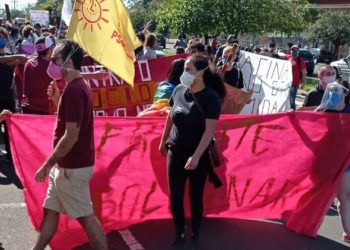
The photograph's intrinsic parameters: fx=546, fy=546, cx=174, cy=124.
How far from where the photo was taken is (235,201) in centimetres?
514

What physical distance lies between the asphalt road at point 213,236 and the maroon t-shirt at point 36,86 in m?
1.24

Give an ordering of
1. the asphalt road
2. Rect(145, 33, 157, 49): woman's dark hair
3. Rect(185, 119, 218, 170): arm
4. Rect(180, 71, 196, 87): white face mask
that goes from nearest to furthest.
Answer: Rect(185, 119, 218, 170): arm, Rect(180, 71, 196, 87): white face mask, the asphalt road, Rect(145, 33, 157, 49): woman's dark hair

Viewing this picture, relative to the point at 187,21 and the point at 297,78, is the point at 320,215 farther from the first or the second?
the point at 187,21

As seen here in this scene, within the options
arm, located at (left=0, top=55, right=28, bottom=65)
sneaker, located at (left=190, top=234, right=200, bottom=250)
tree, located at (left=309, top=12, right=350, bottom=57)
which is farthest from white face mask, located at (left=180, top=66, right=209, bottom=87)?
tree, located at (left=309, top=12, right=350, bottom=57)

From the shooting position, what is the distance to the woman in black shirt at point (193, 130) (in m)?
4.27

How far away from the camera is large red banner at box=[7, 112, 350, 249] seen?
4.59 metres

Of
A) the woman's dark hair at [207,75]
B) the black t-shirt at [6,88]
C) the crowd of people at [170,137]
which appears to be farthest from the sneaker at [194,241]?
the black t-shirt at [6,88]

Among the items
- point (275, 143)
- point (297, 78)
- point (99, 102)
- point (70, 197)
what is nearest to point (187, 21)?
point (297, 78)

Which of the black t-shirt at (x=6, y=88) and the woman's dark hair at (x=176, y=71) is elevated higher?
the woman's dark hair at (x=176, y=71)

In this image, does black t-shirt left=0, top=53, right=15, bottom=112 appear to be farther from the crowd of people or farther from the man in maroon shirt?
the man in maroon shirt

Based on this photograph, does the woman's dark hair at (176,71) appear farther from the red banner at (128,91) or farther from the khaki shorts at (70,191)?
the red banner at (128,91)

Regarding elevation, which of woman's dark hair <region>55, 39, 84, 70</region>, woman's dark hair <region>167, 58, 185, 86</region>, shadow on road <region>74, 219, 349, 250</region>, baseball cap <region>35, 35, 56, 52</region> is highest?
woman's dark hair <region>55, 39, 84, 70</region>

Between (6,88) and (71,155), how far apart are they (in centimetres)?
414

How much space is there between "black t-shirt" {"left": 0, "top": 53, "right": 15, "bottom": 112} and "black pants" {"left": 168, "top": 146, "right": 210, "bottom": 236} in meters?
3.89
